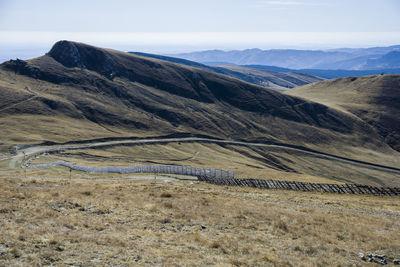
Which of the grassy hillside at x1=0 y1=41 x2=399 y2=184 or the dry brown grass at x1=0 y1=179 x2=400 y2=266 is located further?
the grassy hillside at x1=0 y1=41 x2=399 y2=184

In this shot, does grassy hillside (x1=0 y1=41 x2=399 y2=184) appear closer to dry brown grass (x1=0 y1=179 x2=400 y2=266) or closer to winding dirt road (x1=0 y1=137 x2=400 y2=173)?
winding dirt road (x1=0 y1=137 x2=400 y2=173)

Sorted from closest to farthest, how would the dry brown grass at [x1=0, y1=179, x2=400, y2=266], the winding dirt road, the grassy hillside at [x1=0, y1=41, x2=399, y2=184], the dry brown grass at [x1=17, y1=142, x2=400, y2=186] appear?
1. the dry brown grass at [x1=0, y1=179, x2=400, y2=266]
2. the winding dirt road
3. the dry brown grass at [x1=17, y1=142, x2=400, y2=186]
4. the grassy hillside at [x1=0, y1=41, x2=399, y2=184]

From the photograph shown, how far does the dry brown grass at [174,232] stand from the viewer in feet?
49.4

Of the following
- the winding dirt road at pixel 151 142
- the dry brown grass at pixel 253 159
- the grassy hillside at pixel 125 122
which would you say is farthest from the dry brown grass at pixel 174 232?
the grassy hillside at pixel 125 122

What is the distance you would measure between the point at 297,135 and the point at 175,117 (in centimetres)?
7010

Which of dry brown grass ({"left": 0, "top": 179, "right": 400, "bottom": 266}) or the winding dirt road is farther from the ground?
dry brown grass ({"left": 0, "top": 179, "right": 400, "bottom": 266})

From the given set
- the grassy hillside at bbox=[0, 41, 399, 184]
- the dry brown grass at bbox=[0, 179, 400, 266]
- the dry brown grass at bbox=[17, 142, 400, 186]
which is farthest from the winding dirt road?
the dry brown grass at bbox=[0, 179, 400, 266]

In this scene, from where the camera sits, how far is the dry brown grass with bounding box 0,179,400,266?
593 inches

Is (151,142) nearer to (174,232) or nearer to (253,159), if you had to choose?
(253,159)

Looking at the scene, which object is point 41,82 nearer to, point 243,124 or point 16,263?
point 243,124

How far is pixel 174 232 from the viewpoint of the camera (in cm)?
1955

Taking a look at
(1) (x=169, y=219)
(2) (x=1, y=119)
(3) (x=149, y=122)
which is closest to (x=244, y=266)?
(1) (x=169, y=219)

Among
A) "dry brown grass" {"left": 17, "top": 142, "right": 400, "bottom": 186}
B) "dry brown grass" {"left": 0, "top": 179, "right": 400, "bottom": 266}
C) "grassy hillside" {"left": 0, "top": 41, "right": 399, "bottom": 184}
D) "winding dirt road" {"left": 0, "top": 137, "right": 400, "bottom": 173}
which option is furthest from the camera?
"grassy hillside" {"left": 0, "top": 41, "right": 399, "bottom": 184}

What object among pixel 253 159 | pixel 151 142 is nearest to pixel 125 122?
pixel 151 142
